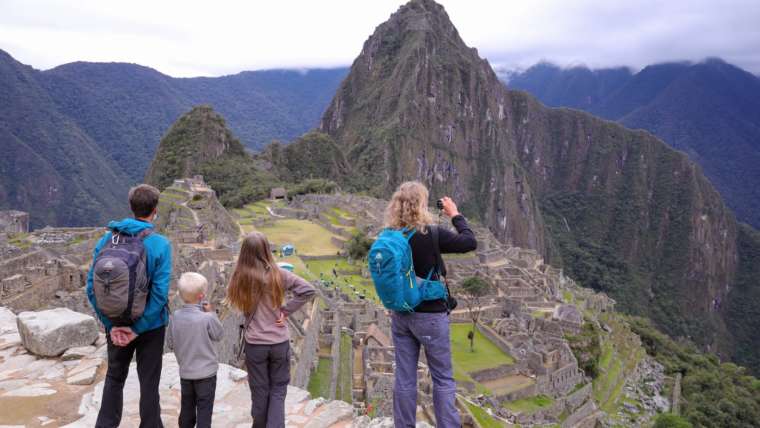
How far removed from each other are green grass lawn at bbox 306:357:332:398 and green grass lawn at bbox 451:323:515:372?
907cm

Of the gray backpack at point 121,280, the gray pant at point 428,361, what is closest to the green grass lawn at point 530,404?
the gray pant at point 428,361

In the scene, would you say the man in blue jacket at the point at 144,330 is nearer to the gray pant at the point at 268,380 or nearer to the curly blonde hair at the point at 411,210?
the gray pant at the point at 268,380

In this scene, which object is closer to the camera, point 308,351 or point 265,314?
point 265,314

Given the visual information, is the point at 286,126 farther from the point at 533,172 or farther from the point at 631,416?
the point at 631,416

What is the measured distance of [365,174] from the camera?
96812 millimetres

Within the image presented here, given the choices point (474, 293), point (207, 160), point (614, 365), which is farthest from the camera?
point (207, 160)

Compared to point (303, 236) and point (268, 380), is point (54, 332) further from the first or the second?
point (303, 236)

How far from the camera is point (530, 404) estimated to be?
68.9 feet

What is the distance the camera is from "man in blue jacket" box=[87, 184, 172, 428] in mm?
4086

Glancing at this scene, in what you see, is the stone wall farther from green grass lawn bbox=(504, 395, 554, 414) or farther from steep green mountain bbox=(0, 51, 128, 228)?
steep green mountain bbox=(0, 51, 128, 228)

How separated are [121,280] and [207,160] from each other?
2437 inches

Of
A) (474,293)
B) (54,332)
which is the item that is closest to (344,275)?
(474,293)

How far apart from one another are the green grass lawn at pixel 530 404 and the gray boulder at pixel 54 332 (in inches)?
669

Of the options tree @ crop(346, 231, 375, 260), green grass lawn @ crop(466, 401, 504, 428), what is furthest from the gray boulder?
tree @ crop(346, 231, 375, 260)
